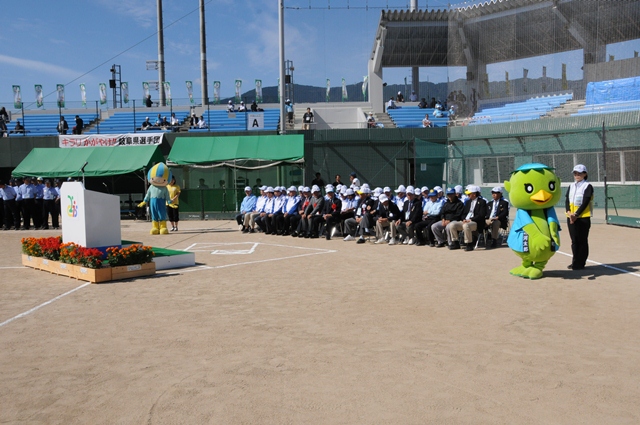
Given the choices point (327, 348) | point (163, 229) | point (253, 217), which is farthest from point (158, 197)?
point (327, 348)

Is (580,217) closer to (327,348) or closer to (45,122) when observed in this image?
(327,348)

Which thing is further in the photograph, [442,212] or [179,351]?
[442,212]

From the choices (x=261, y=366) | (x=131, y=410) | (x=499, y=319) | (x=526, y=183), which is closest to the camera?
(x=131, y=410)

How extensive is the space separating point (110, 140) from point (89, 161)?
4.99ft

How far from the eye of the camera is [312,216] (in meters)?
17.3

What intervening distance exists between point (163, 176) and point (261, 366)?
46.5 ft

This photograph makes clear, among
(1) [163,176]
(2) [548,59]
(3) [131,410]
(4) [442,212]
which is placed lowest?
(3) [131,410]

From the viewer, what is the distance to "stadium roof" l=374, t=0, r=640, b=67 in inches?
1221

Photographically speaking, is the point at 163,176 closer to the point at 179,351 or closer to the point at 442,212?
the point at 442,212

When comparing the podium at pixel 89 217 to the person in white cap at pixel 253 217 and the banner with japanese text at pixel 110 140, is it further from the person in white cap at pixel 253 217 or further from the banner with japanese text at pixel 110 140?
the banner with japanese text at pixel 110 140

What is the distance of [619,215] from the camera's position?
1825 centimetres

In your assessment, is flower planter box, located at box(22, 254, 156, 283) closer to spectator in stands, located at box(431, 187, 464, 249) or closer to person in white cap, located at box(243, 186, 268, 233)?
spectator in stands, located at box(431, 187, 464, 249)

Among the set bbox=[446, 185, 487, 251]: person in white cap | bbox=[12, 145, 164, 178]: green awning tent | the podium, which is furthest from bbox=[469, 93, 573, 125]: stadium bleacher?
the podium

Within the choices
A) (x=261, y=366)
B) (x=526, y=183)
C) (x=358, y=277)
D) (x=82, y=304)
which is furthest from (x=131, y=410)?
(x=526, y=183)
